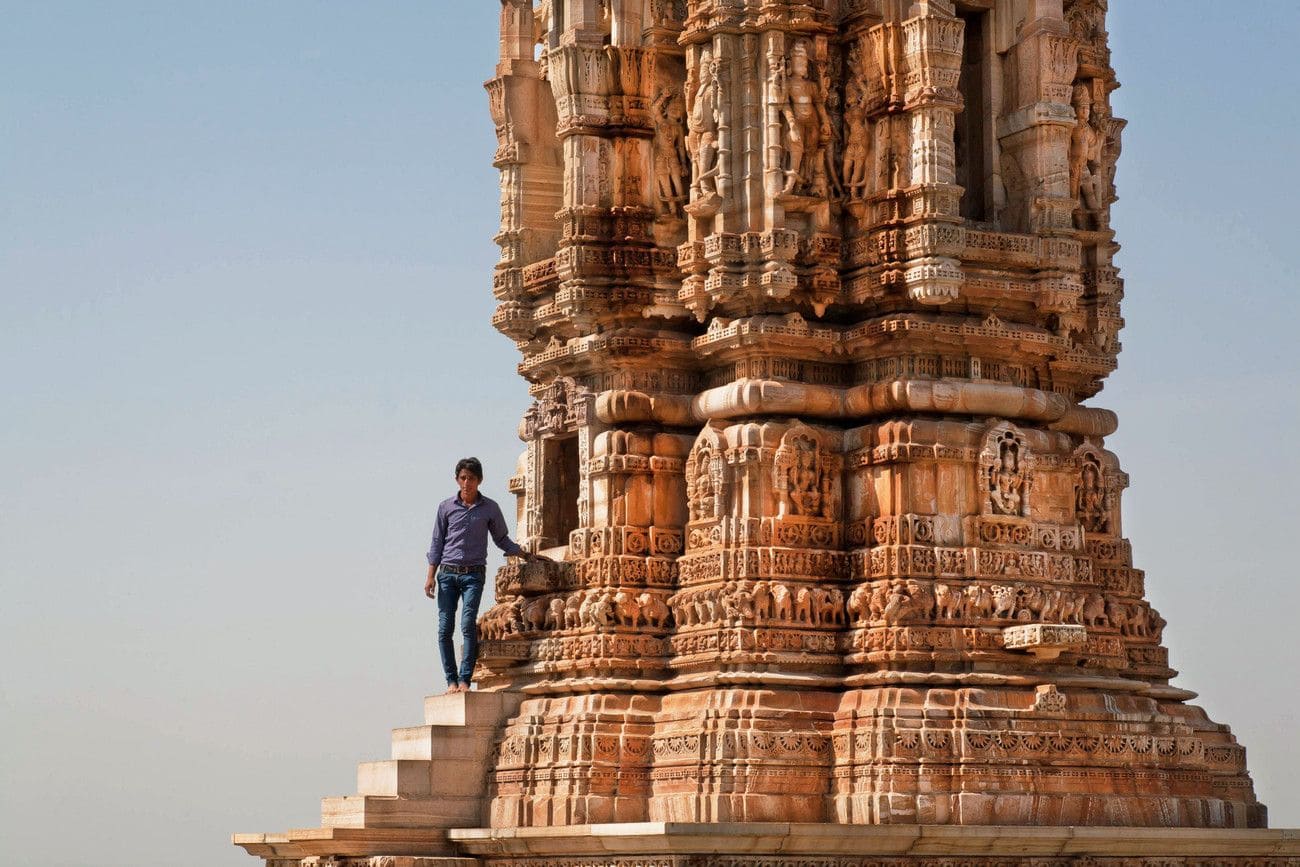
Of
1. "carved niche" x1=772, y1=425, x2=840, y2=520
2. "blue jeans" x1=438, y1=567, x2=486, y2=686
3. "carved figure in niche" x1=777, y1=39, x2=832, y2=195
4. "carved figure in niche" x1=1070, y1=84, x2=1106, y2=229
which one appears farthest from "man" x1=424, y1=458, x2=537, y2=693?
"carved figure in niche" x1=1070, y1=84, x2=1106, y2=229

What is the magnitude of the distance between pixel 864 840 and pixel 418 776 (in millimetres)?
5022

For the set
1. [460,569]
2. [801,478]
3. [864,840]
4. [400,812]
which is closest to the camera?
[864,840]

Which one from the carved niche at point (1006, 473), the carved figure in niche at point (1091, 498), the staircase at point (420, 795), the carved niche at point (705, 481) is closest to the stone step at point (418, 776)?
the staircase at point (420, 795)

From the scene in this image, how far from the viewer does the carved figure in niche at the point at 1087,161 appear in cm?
3108

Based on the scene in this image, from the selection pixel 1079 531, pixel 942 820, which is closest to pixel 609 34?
pixel 1079 531

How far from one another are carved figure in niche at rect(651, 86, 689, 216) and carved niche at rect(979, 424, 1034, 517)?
449 centimetres

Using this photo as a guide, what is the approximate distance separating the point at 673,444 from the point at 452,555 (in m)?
2.67

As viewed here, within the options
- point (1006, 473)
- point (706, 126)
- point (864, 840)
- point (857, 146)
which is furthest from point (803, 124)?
point (864, 840)

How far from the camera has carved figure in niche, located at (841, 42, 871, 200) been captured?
3047cm

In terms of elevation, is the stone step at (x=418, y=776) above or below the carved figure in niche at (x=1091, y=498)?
below

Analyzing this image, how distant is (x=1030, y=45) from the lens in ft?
100

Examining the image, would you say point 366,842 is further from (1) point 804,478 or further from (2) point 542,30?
(2) point 542,30

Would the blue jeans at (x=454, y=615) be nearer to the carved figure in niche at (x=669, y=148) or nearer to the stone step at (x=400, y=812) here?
the stone step at (x=400, y=812)

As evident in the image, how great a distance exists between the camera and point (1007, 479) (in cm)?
2969
